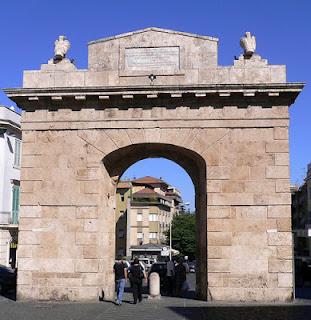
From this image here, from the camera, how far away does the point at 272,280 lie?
1666cm

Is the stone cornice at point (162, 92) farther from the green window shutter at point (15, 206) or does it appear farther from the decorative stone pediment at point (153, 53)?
the green window shutter at point (15, 206)

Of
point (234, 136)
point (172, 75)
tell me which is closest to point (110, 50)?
point (172, 75)

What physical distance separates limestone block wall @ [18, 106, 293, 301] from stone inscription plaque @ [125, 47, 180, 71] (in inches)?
59.5

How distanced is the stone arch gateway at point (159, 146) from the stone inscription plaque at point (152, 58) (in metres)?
0.03

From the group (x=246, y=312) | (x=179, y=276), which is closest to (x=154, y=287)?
(x=179, y=276)

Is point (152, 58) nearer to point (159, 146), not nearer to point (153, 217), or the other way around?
point (159, 146)

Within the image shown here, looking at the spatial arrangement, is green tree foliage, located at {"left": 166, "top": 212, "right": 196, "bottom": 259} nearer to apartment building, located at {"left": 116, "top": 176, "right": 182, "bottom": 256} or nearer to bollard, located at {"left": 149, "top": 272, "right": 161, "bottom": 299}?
apartment building, located at {"left": 116, "top": 176, "right": 182, "bottom": 256}

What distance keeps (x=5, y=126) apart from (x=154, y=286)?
21217 mm

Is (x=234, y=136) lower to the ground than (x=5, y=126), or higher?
lower

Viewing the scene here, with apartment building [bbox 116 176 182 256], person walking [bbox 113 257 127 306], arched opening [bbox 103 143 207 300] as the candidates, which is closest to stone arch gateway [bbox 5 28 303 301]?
arched opening [bbox 103 143 207 300]

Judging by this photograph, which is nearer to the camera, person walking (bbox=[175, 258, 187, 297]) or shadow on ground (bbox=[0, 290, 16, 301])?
shadow on ground (bbox=[0, 290, 16, 301])

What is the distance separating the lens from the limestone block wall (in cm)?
1686

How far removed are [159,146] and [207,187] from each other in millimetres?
2366

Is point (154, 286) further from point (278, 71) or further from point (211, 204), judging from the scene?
point (278, 71)
